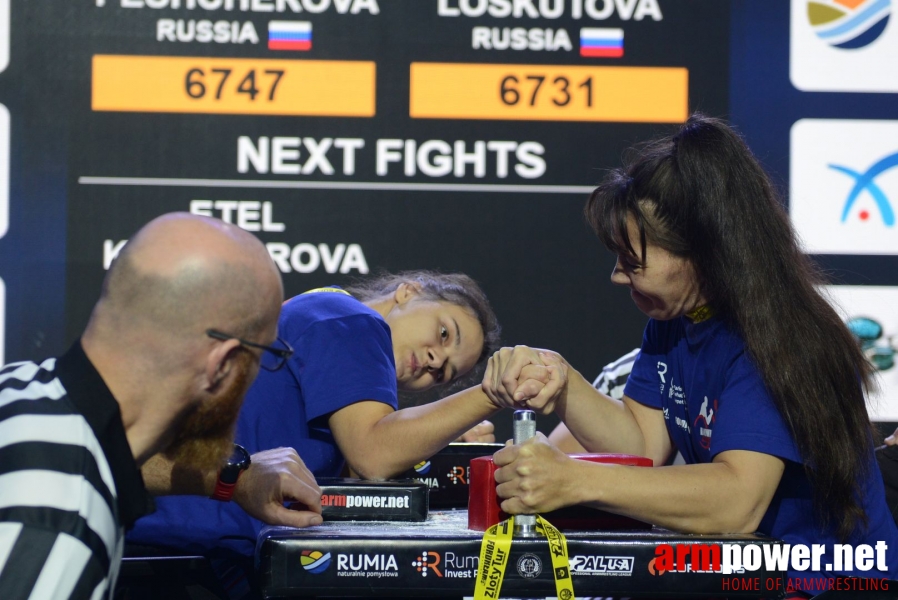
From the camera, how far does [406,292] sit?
2244 millimetres

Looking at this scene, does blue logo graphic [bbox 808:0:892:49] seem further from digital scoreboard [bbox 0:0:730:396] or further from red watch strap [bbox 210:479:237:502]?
red watch strap [bbox 210:479:237:502]

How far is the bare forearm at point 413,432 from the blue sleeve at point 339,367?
7 cm

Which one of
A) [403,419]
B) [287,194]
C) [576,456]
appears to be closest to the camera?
[576,456]

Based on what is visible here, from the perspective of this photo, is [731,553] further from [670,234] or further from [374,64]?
[374,64]

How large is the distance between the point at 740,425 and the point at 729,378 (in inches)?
3.9

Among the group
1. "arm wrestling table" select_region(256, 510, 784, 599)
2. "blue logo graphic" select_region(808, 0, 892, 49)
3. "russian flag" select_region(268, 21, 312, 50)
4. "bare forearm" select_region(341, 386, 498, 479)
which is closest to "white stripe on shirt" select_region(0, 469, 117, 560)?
"arm wrestling table" select_region(256, 510, 784, 599)

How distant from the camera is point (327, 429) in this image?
1.80 metres

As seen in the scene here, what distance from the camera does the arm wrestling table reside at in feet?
3.84

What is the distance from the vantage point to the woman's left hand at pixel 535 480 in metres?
1.28

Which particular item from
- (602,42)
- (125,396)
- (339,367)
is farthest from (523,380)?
(602,42)

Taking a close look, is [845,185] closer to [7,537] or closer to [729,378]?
[729,378]

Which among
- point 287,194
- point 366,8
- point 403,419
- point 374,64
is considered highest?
point 366,8

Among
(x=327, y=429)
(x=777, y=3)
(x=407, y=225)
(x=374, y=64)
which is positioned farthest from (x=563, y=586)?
(x=777, y=3)

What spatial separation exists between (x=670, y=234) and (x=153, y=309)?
0.88 m
